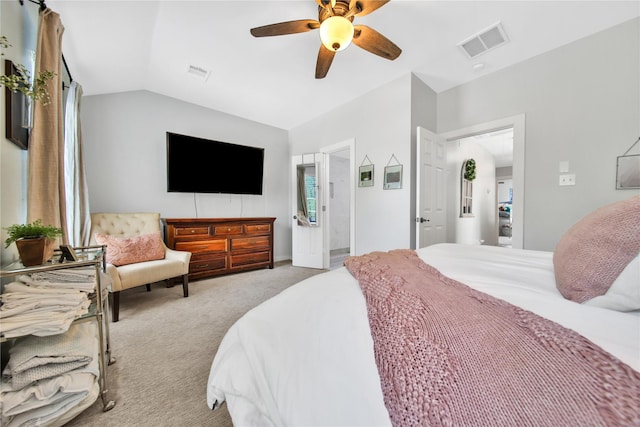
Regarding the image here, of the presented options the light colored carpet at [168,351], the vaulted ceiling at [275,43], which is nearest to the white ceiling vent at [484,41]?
the vaulted ceiling at [275,43]

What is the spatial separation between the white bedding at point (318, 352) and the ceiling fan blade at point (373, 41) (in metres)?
1.89

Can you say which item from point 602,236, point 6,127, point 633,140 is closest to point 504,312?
point 602,236

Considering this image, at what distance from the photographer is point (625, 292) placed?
2.15 ft

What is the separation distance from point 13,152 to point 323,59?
212cm

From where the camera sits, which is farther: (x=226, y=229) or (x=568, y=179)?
(x=226, y=229)

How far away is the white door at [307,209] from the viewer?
3.92m

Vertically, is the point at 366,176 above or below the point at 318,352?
above

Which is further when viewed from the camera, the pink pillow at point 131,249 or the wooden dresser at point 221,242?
the wooden dresser at point 221,242

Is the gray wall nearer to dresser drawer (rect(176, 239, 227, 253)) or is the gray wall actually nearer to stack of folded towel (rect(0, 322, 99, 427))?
stack of folded towel (rect(0, 322, 99, 427))

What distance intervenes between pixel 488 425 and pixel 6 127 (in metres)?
2.11

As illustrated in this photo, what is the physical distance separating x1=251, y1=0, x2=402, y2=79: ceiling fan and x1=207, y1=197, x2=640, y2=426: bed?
163cm

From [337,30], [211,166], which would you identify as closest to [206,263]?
[211,166]

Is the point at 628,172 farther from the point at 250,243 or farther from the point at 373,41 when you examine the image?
the point at 250,243

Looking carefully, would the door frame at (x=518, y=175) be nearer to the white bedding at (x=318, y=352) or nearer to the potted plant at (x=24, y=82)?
the white bedding at (x=318, y=352)
